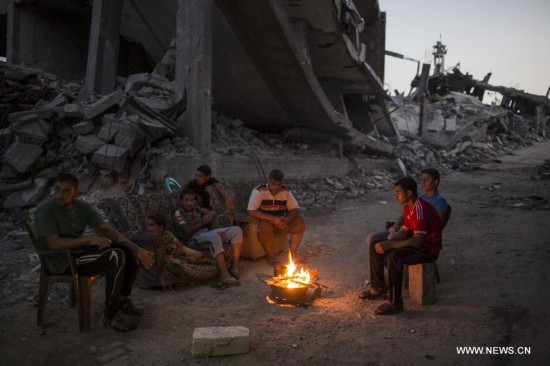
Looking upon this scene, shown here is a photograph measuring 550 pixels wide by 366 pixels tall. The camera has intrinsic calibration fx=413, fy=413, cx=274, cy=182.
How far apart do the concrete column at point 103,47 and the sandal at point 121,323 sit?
7318mm

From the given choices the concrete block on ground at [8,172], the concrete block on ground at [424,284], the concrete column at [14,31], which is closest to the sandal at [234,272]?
the concrete block on ground at [424,284]

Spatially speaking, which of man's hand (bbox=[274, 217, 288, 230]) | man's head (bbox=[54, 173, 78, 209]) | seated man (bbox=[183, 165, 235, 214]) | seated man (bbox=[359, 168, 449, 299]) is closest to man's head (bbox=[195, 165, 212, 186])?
seated man (bbox=[183, 165, 235, 214])

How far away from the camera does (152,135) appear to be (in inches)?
297

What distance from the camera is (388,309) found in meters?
3.85

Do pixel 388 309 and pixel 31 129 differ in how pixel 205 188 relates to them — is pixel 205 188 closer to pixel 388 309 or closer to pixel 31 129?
pixel 388 309

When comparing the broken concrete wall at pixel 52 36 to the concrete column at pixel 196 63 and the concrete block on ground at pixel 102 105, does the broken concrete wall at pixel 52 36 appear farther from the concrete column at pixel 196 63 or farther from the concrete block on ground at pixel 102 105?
the concrete column at pixel 196 63

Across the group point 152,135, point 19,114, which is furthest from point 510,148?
point 19,114

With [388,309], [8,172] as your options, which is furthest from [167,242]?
[8,172]

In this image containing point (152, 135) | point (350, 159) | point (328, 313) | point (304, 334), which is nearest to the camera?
point (304, 334)

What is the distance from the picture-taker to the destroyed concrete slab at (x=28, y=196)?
7211 millimetres

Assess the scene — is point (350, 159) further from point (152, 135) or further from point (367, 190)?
point (152, 135)

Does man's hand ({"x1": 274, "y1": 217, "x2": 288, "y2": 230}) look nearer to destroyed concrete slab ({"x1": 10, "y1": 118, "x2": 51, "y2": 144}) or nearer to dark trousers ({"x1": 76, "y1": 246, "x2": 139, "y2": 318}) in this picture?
dark trousers ({"x1": 76, "y1": 246, "x2": 139, "y2": 318})

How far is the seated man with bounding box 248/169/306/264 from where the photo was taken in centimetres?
556

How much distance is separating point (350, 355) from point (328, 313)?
0.84 m
